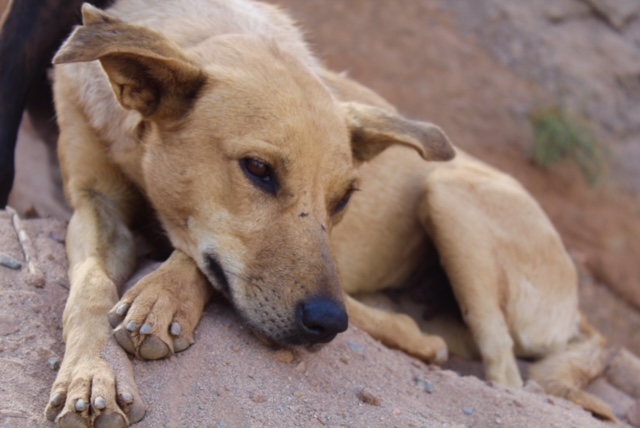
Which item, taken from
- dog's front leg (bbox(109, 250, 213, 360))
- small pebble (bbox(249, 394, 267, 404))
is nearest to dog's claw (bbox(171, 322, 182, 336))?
dog's front leg (bbox(109, 250, 213, 360))

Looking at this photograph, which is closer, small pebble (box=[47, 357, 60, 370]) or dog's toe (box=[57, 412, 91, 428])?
dog's toe (box=[57, 412, 91, 428])

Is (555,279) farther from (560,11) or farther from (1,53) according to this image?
(560,11)

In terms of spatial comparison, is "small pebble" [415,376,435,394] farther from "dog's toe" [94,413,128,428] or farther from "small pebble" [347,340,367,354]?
"dog's toe" [94,413,128,428]

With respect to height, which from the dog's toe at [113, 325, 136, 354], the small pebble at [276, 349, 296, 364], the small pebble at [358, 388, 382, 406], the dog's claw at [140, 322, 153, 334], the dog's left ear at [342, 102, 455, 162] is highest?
the dog's left ear at [342, 102, 455, 162]

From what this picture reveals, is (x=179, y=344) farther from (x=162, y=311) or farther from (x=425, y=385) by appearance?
(x=425, y=385)

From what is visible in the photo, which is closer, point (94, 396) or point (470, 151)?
point (94, 396)

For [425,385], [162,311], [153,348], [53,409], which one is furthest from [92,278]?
[425,385]

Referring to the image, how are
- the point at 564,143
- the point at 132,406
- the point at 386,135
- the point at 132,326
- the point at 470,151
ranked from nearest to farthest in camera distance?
the point at 132,406, the point at 132,326, the point at 386,135, the point at 470,151, the point at 564,143

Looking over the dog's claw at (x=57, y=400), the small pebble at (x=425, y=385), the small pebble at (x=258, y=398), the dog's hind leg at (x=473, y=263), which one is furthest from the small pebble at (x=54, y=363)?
the dog's hind leg at (x=473, y=263)
